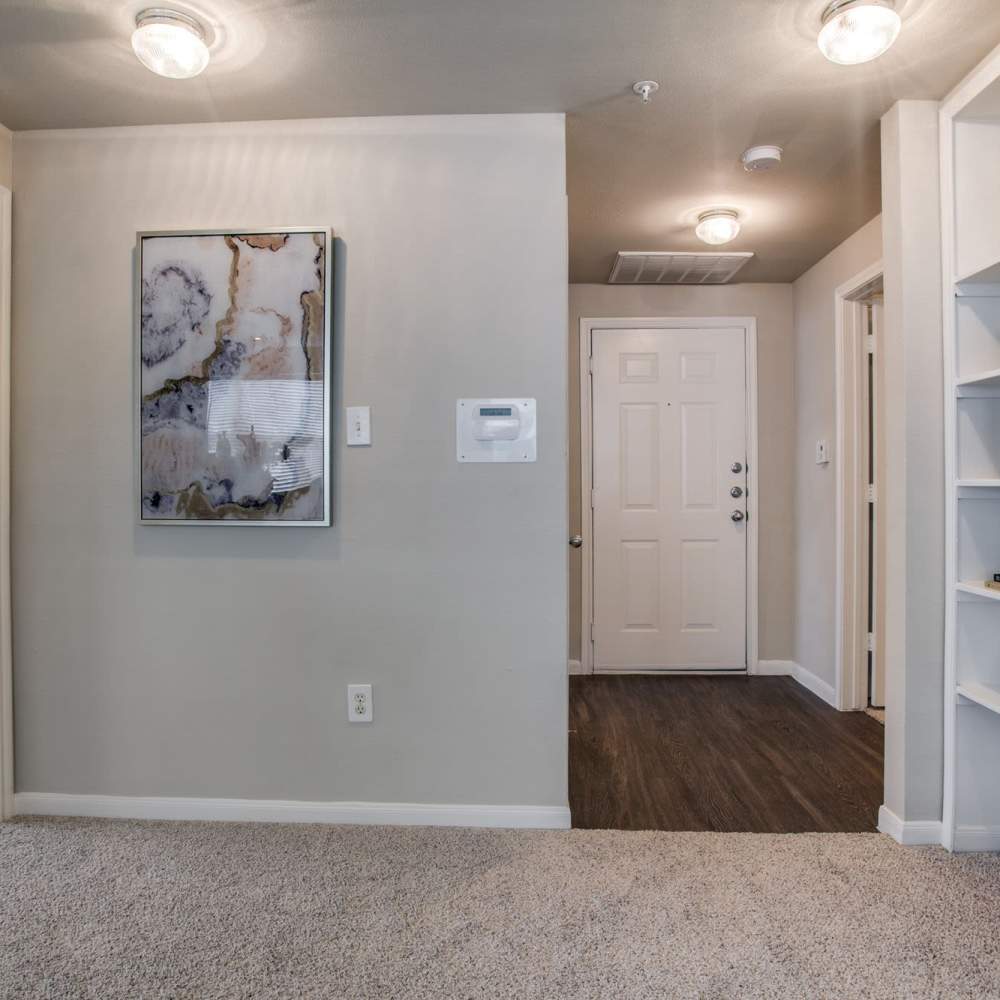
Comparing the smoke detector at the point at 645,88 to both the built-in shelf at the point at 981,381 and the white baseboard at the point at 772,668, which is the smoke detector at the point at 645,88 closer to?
the built-in shelf at the point at 981,381

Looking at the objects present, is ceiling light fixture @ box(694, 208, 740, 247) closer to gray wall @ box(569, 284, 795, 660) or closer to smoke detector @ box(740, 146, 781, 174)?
smoke detector @ box(740, 146, 781, 174)

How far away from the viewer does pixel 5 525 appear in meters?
2.20

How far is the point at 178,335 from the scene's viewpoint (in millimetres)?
2156

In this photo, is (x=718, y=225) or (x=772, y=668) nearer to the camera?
(x=718, y=225)

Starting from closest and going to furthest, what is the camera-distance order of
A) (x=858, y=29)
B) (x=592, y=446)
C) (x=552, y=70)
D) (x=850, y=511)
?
1. (x=858, y=29)
2. (x=552, y=70)
3. (x=850, y=511)
4. (x=592, y=446)

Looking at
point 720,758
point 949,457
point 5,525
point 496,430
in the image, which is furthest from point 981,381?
point 5,525

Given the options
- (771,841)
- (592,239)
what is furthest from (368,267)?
(771,841)

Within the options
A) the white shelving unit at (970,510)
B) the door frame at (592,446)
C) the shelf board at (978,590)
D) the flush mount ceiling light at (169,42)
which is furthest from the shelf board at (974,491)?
the flush mount ceiling light at (169,42)

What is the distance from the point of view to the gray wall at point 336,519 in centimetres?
214

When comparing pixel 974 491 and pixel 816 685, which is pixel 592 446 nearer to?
pixel 816 685

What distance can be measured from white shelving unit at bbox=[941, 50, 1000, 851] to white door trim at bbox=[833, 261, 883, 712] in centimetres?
125

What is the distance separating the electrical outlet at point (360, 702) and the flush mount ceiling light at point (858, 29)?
2165 millimetres

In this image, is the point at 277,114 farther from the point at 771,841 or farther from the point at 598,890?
the point at 771,841

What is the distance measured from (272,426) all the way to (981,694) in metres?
2.23
